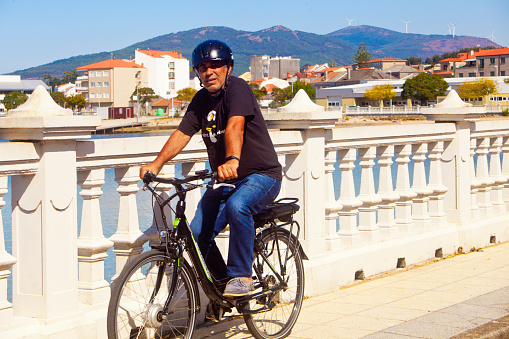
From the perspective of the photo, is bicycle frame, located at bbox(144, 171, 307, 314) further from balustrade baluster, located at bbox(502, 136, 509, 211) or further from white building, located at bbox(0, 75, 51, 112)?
white building, located at bbox(0, 75, 51, 112)

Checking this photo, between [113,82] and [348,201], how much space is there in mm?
173237

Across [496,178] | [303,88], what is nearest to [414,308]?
[496,178]

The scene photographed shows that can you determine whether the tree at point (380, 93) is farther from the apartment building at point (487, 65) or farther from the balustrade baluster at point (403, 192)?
the balustrade baluster at point (403, 192)

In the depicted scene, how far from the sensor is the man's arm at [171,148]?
4.29m

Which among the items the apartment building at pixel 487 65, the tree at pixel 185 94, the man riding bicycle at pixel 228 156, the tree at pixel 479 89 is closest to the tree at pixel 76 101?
the tree at pixel 185 94

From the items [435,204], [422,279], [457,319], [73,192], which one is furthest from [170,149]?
[435,204]

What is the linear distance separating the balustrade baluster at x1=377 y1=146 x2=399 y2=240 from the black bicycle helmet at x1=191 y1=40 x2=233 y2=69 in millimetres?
2969

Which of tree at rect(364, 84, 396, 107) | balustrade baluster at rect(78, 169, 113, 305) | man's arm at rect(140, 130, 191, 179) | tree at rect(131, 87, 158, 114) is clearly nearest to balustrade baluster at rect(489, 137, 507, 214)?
man's arm at rect(140, 130, 191, 179)

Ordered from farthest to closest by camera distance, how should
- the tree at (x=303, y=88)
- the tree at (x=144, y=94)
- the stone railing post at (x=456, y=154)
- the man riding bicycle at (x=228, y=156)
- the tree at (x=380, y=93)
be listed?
1. the tree at (x=144, y=94)
2. the tree at (x=303, y=88)
3. the tree at (x=380, y=93)
4. the stone railing post at (x=456, y=154)
5. the man riding bicycle at (x=228, y=156)

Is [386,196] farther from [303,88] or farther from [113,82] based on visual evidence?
[113,82]

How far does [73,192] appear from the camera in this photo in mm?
4164

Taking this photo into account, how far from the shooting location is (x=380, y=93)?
143 metres

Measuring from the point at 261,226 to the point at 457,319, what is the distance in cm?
152

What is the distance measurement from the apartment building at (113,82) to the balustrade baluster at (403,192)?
170621 millimetres
